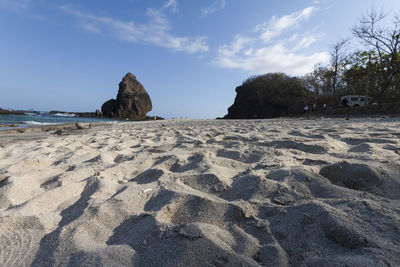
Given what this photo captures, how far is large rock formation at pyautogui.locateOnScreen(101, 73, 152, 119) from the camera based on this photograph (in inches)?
1615

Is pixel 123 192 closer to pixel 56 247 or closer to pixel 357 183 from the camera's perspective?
pixel 56 247

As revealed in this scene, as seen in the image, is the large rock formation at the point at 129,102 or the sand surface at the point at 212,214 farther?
the large rock formation at the point at 129,102

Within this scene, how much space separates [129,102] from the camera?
136 ft

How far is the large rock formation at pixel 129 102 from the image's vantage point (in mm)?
41031

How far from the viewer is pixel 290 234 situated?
0.88 meters

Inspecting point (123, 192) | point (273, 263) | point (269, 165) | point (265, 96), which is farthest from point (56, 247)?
point (265, 96)

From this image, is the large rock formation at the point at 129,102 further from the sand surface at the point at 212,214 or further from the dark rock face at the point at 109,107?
the sand surface at the point at 212,214

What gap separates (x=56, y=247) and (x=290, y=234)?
39.4 inches

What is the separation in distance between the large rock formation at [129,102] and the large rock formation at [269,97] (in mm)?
21565

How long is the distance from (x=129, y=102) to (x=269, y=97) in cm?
2751

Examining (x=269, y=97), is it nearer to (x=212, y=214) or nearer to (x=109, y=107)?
(x=212, y=214)

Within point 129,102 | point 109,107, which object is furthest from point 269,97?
point 109,107

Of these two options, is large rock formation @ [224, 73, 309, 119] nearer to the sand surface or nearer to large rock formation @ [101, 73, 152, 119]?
large rock formation @ [101, 73, 152, 119]

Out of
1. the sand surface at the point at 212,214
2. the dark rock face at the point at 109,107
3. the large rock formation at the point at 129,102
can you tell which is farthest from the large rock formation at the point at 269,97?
the dark rock face at the point at 109,107
